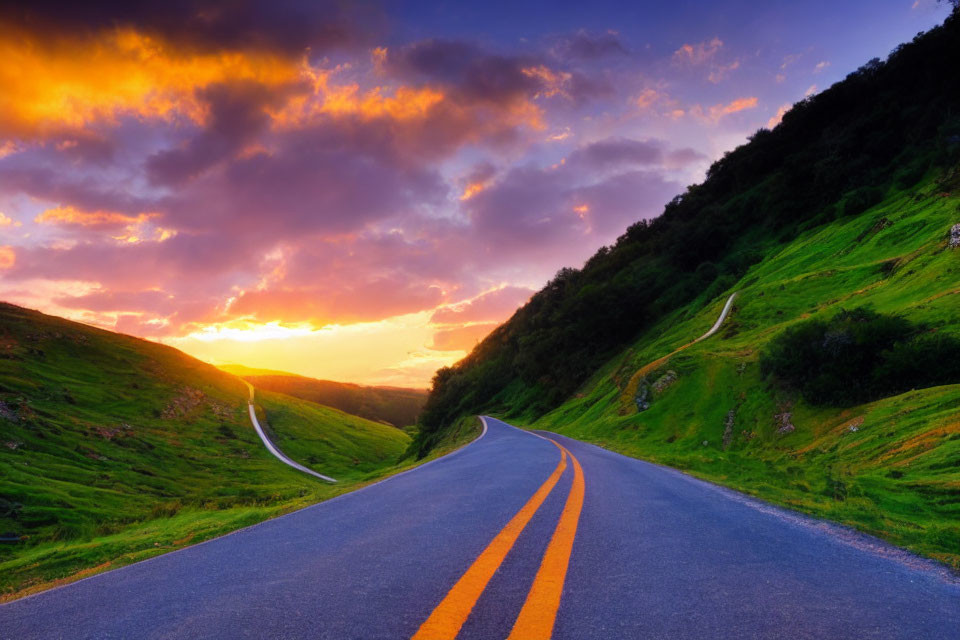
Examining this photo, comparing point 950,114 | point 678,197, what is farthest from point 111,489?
point 678,197

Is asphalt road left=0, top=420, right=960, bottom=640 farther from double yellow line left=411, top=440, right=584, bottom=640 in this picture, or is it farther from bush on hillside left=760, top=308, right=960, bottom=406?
bush on hillside left=760, top=308, right=960, bottom=406

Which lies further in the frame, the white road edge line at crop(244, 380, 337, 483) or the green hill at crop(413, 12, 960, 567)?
the white road edge line at crop(244, 380, 337, 483)

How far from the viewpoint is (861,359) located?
1488 centimetres

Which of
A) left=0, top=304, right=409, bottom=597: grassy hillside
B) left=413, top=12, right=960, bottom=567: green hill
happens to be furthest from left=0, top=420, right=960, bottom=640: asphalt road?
left=0, top=304, right=409, bottom=597: grassy hillside

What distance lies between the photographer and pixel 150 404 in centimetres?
7994

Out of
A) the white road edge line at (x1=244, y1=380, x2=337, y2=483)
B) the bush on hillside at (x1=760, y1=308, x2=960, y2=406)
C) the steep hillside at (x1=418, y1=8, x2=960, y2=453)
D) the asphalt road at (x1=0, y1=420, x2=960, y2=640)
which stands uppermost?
the steep hillside at (x1=418, y1=8, x2=960, y2=453)

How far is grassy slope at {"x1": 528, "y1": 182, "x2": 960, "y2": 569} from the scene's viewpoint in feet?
24.3

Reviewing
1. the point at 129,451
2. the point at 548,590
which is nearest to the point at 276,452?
the point at 129,451

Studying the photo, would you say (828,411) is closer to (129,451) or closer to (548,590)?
(548,590)

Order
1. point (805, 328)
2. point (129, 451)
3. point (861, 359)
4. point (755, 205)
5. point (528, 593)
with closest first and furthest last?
point (528, 593) < point (861, 359) < point (805, 328) < point (129, 451) < point (755, 205)

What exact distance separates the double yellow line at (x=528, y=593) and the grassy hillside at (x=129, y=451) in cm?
474

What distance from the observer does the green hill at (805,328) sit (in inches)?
404

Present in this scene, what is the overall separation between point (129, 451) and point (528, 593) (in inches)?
2648

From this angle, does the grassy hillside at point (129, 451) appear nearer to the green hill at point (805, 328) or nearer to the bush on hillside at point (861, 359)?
the green hill at point (805, 328)
